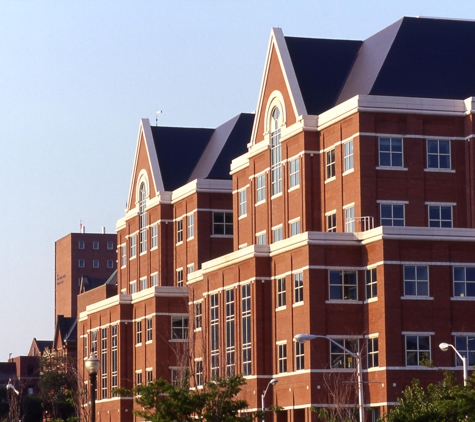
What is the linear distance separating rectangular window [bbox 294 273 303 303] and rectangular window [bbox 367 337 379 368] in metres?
4.38

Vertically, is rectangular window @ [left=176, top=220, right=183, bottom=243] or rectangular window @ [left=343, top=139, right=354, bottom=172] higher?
rectangular window @ [left=343, top=139, right=354, bottom=172]

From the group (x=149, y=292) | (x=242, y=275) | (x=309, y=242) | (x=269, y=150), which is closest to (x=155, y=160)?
(x=149, y=292)

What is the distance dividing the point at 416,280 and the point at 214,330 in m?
16.6

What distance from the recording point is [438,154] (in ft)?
237

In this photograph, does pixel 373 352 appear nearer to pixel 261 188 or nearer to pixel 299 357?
pixel 299 357

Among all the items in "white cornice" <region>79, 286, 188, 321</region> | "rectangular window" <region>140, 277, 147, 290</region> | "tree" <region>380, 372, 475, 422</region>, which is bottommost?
"tree" <region>380, 372, 475, 422</region>

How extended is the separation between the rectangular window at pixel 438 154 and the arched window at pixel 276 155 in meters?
10.2

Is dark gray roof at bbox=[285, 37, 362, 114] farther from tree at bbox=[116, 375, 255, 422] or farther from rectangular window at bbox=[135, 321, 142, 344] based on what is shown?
tree at bbox=[116, 375, 255, 422]

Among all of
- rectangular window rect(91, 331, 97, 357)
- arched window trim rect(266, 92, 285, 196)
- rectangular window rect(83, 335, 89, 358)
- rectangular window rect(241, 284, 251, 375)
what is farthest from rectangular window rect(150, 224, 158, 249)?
rectangular window rect(241, 284, 251, 375)

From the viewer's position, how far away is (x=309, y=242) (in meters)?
66.2

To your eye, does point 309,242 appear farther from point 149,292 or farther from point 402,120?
point 149,292

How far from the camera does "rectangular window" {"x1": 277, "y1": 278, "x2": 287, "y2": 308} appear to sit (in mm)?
69750

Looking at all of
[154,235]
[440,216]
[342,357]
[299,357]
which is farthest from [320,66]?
[154,235]

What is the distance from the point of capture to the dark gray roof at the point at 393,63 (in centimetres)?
7331
